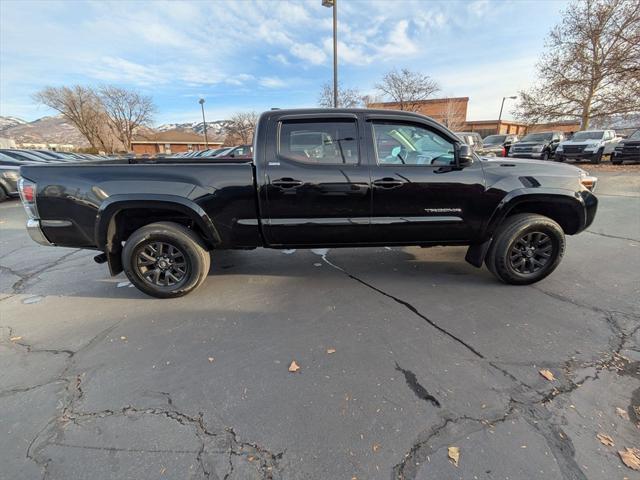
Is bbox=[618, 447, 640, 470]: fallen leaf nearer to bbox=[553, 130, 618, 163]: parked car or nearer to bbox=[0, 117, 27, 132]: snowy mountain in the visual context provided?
bbox=[553, 130, 618, 163]: parked car

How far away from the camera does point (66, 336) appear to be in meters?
3.06

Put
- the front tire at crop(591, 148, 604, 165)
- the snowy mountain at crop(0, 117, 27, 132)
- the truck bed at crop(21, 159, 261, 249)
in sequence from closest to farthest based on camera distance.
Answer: the truck bed at crop(21, 159, 261, 249) → the front tire at crop(591, 148, 604, 165) → the snowy mountain at crop(0, 117, 27, 132)

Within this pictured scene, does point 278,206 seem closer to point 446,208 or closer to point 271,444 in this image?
point 446,208

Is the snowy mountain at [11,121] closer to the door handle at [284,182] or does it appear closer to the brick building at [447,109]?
the brick building at [447,109]

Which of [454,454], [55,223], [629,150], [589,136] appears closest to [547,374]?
[454,454]

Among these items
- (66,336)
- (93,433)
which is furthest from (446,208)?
(66,336)

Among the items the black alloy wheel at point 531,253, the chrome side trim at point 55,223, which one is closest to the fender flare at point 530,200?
the black alloy wheel at point 531,253

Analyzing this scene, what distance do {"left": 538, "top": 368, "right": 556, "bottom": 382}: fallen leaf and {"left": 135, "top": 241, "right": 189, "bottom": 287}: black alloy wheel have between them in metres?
3.44

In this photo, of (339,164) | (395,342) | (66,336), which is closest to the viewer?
(395,342)

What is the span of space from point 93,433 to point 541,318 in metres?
3.73

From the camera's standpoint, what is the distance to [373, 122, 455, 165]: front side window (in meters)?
3.53

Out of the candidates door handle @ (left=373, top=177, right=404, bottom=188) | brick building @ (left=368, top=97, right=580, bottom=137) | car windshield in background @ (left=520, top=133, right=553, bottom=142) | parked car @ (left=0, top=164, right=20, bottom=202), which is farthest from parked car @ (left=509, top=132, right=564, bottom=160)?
parked car @ (left=0, top=164, right=20, bottom=202)

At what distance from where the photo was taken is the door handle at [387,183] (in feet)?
11.3

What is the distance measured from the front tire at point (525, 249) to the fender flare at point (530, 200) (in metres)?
0.14
